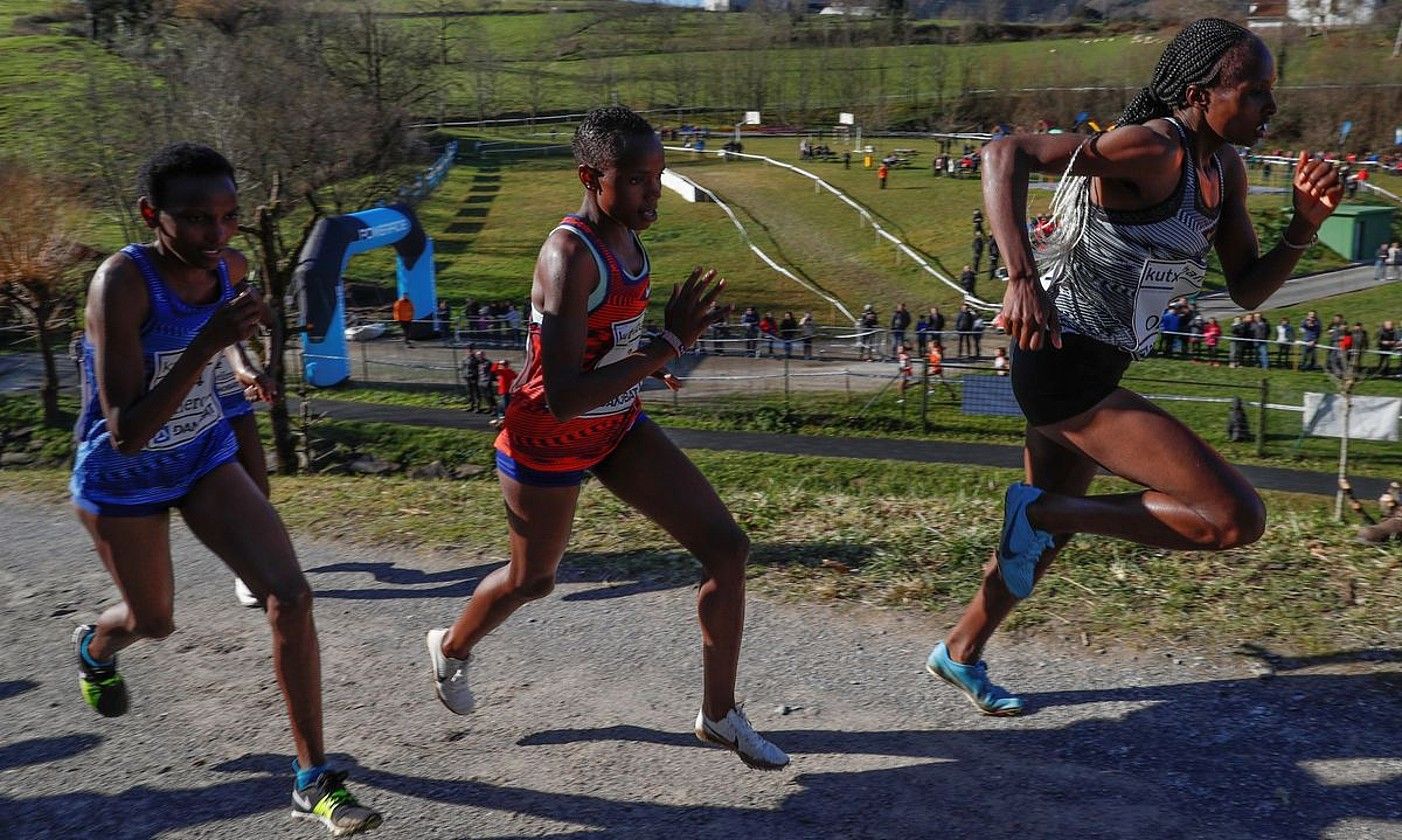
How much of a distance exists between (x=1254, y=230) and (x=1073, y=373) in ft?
2.73

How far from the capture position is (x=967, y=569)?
16.9 ft

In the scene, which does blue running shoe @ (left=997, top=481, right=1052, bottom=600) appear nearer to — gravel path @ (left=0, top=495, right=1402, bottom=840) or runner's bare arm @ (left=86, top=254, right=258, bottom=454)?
gravel path @ (left=0, top=495, right=1402, bottom=840)

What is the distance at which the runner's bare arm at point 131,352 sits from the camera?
3205mm

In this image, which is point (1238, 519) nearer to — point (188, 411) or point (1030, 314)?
point (1030, 314)

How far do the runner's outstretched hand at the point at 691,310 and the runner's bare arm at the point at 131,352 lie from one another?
3.81 feet

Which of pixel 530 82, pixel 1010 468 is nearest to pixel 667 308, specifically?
pixel 1010 468

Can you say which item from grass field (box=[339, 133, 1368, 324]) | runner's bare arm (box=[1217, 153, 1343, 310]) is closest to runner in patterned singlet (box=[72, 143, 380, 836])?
runner's bare arm (box=[1217, 153, 1343, 310])

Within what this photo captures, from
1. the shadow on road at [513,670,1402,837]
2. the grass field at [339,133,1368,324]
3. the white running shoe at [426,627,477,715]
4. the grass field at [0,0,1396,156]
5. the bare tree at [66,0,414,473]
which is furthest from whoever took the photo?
the grass field at [0,0,1396,156]

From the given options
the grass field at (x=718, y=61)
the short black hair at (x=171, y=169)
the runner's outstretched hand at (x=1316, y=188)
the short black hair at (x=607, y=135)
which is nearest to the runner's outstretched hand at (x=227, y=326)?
the short black hair at (x=171, y=169)

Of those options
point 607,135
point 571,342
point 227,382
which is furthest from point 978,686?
point 227,382

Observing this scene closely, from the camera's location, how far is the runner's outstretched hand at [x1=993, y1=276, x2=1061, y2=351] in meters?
3.28

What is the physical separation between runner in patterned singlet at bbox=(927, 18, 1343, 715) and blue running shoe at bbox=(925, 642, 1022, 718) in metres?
0.36

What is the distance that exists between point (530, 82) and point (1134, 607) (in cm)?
7410

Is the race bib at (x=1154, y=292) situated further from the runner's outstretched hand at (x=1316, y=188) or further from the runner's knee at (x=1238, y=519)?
the runner's knee at (x=1238, y=519)
